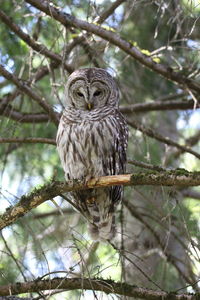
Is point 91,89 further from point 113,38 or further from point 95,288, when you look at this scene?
point 95,288

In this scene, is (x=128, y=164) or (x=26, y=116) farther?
(x=26, y=116)

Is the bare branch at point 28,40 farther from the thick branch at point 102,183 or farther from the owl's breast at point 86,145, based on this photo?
the thick branch at point 102,183

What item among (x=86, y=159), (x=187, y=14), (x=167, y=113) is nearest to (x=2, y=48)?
(x=86, y=159)

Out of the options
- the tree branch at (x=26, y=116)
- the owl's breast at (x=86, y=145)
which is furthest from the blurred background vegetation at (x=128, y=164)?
Result: the owl's breast at (x=86, y=145)

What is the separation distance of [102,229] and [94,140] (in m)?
0.78

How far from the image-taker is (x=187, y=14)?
3826 mm

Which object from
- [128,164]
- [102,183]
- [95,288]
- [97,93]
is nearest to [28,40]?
[97,93]

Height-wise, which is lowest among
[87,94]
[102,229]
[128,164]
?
[102,229]

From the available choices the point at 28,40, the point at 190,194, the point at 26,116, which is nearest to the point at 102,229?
the point at 26,116

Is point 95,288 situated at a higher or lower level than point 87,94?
lower

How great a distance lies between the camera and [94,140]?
13.3ft

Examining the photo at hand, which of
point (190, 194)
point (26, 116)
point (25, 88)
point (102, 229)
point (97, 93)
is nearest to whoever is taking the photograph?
point (25, 88)

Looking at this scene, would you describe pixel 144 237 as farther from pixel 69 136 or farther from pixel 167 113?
pixel 167 113

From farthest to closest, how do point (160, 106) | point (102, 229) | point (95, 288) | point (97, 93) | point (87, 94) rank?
point (160, 106)
point (97, 93)
point (87, 94)
point (102, 229)
point (95, 288)
